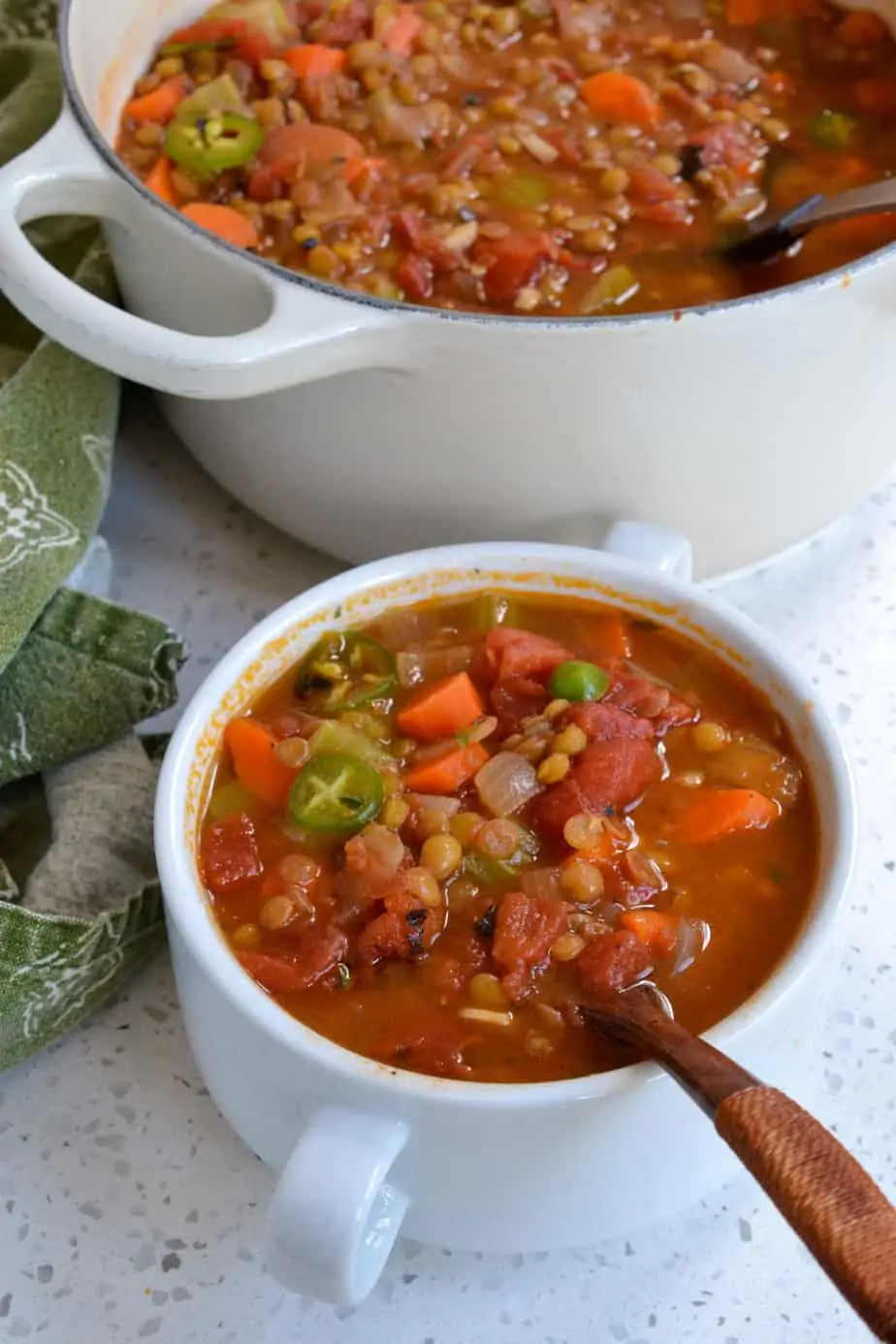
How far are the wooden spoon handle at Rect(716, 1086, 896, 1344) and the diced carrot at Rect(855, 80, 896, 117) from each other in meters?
1.47

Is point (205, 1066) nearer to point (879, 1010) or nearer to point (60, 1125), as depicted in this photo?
→ point (60, 1125)

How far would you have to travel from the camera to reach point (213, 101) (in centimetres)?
183

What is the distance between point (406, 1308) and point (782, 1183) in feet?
1.67

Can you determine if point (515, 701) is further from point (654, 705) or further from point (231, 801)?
point (231, 801)

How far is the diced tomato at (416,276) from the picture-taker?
1.61 metres

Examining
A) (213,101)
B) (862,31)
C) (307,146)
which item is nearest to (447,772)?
(307,146)

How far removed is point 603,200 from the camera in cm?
176

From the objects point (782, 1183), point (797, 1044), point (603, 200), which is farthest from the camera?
point (603, 200)

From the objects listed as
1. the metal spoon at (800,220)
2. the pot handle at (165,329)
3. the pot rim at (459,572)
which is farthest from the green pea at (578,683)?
the metal spoon at (800,220)

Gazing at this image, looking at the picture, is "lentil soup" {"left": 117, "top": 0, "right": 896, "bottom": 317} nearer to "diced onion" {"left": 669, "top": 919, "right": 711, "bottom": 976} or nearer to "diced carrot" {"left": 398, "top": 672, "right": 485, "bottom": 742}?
"diced carrot" {"left": 398, "top": 672, "right": 485, "bottom": 742}

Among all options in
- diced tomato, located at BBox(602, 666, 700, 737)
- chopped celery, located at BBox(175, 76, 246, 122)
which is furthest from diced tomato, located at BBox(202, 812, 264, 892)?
chopped celery, located at BBox(175, 76, 246, 122)

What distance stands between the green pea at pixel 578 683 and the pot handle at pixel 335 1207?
1.44 feet

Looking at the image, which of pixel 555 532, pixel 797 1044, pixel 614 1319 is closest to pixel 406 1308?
pixel 614 1319

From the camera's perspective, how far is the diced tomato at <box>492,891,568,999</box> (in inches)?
46.2
